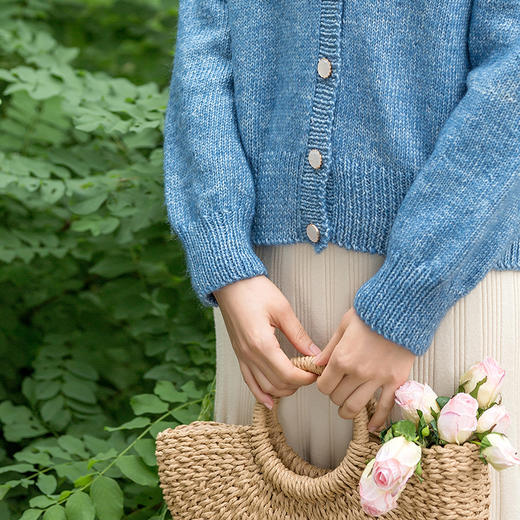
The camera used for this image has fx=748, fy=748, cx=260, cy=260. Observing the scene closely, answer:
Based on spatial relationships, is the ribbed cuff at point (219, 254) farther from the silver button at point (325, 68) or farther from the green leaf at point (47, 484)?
the green leaf at point (47, 484)

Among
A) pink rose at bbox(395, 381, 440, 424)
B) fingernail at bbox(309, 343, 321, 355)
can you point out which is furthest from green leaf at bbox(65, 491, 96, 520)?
pink rose at bbox(395, 381, 440, 424)

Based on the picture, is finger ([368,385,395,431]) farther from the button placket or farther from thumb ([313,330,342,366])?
the button placket

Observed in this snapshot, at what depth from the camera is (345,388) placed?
1005 mm

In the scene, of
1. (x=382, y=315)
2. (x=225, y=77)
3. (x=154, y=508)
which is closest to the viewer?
(x=382, y=315)

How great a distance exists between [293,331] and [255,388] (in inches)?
4.2

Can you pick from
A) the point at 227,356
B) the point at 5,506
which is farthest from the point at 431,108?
the point at 5,506

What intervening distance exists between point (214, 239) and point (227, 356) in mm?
247

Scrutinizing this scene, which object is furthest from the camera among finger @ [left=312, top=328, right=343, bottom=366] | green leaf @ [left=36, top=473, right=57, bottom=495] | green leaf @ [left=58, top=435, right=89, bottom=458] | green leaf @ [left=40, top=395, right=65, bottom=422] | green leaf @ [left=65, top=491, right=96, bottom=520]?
green leaf @ [left=40, top=395, right=65, bottom=422]

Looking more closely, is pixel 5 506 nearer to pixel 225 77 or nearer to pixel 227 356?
pixel 227 356

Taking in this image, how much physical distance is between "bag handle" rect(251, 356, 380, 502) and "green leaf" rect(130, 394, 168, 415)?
1.78 feet

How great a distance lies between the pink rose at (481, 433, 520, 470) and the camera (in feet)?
3.02

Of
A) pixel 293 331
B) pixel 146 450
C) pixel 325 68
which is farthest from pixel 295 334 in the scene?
pixel 146 450

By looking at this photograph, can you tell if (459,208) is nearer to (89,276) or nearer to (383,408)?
(383,408)

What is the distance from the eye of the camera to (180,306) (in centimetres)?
203
